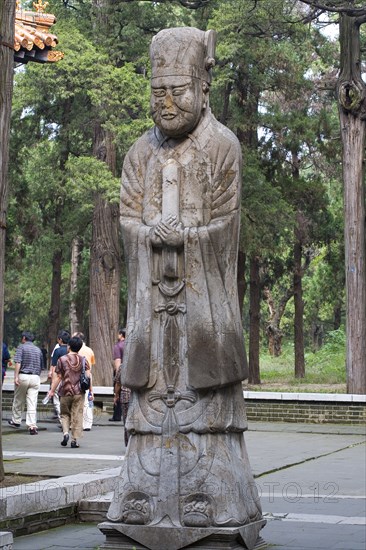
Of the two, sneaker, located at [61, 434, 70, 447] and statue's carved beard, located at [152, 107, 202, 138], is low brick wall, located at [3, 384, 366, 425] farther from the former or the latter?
statue's carved beard, located at [152, 107, 202, 138]

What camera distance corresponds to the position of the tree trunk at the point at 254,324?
35469 millimetres

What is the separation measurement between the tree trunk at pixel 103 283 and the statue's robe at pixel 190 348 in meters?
19.8

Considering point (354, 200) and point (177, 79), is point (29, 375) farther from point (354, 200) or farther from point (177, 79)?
point (177, 79)

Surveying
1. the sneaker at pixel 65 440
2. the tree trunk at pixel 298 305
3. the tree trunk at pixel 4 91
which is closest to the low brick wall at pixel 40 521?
the tree trunk at pixel 4 91

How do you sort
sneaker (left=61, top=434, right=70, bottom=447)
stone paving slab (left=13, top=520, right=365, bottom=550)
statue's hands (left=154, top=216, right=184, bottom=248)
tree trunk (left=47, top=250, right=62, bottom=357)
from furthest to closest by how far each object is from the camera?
tree trunk (left=47, top=250, right=62, bottom=357) < sneaker (left=61, top=434, right=70, bottom=447) < stone paving slab (left=13, top=520, right=365, bottom=550) < statue's hands (left=154, top=216, right=184, bottom=248)

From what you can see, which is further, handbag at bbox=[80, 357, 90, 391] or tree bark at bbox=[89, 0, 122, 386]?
tree bark at bbox=[89, 0, 122, 386]

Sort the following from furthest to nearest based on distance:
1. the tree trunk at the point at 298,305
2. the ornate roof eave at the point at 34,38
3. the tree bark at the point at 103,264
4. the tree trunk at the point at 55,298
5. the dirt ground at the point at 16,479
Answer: the tree trunk at the point at 55,298 → the tree trunk at the point at 298,305 → the tree bark at the point at 103,264 → the ornate roof eave at the point at 34,38 → the dirt ground at the point at 16,479

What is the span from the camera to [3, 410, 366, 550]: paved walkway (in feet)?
30.8

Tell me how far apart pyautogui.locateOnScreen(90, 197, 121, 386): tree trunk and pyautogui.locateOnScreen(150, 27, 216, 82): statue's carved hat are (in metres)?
19.7

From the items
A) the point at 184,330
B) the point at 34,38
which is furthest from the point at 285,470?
the point at 34,38

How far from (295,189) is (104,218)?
26.3 ft

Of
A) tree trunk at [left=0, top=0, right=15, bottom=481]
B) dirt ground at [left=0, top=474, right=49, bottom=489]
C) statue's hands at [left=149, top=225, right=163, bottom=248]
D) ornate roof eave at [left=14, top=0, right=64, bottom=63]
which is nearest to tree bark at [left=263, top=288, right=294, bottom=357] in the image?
ornate roof eave at [left=14, top=0, right=64, bottom=63]

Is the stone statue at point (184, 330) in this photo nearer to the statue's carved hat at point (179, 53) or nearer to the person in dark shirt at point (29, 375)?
the statue's carved hat at point (179, 53)

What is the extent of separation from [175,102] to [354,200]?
17896 millimetres
